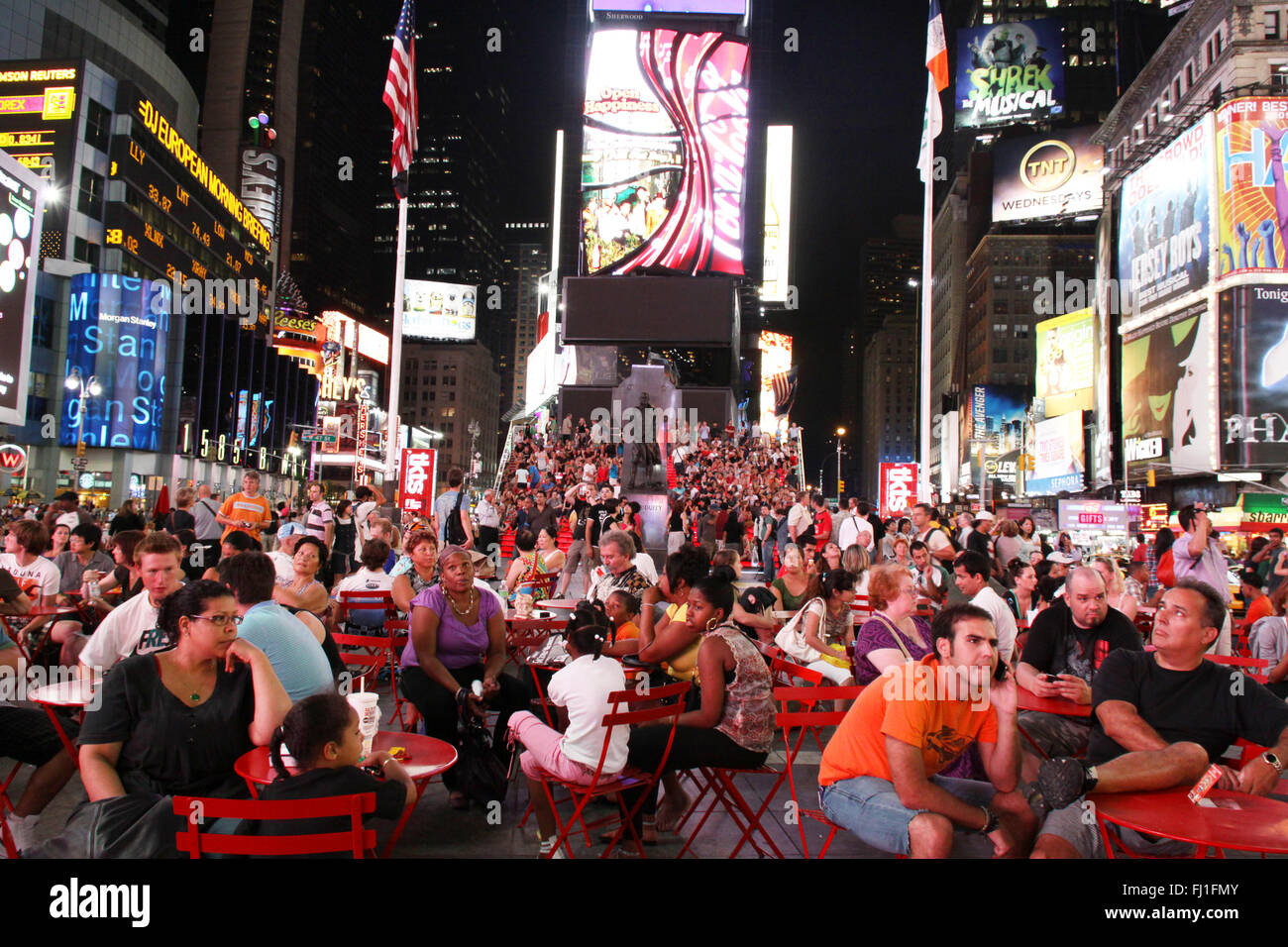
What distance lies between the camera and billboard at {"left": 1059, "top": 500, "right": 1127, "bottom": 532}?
2264cm

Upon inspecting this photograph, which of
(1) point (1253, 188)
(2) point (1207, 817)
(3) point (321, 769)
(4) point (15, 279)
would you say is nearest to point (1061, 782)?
(2) point (1207, 817)

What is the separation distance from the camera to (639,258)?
3912cm

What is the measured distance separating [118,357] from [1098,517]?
48.8m

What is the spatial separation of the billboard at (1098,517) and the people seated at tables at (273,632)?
917 inches

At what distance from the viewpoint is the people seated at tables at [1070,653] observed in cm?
459

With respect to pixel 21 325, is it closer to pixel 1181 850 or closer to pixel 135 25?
pixel 1181 850

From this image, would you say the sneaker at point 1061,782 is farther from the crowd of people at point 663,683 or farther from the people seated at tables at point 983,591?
the people seated at tables at point 983,591

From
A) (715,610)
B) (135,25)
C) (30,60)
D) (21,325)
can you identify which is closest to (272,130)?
(135,25)

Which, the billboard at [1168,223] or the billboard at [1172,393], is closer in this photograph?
the billboard at [1172,393]

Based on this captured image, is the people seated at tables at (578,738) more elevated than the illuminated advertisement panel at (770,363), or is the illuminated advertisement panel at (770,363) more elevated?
the illuminated advertisement panel at (770,363)

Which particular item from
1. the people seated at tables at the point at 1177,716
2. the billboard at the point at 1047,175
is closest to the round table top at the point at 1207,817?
the people seated at tables at the point at 1177,716

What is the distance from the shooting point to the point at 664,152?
40.2 m

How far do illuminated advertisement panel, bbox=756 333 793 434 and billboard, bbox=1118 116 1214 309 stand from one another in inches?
2052

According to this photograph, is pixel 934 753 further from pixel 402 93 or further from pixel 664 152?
pixel 664 152
